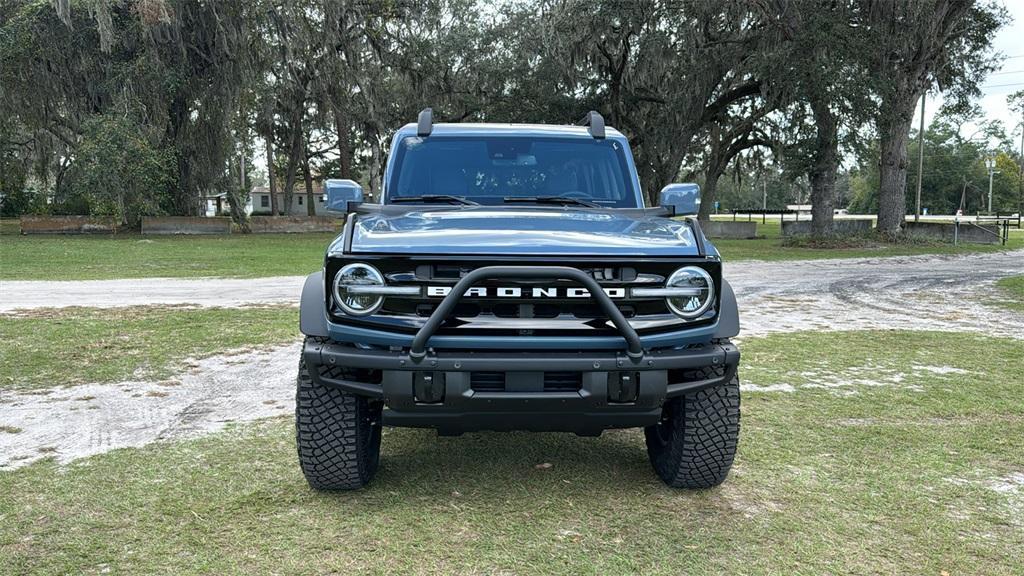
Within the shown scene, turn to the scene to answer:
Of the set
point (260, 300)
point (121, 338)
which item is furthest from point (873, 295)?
point (121, 338)

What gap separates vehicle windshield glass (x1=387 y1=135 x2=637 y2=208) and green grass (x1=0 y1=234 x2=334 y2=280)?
11.3 meters

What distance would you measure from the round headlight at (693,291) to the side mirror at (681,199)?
43.5 inches

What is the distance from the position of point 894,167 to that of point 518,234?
994 inches

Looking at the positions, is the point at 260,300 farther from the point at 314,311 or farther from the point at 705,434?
the point at 705,434

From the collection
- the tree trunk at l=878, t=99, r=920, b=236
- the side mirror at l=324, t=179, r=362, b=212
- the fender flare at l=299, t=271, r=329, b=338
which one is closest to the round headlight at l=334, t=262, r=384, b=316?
the fender flare at l=299, t=271, r=329, b=338

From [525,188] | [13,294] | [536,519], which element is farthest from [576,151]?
[13,294]

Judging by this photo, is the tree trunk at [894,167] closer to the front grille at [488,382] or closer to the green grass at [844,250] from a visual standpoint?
the green grass at [844,250]

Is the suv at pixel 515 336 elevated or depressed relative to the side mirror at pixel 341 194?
depressed

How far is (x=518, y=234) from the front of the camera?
135 inches

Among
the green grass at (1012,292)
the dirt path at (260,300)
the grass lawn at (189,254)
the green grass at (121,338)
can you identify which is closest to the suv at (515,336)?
the dirt path at (260,300)

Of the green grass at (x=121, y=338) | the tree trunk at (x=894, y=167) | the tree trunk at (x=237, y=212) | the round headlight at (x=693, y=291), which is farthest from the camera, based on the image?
the tree trunk at (x=237, y=212)

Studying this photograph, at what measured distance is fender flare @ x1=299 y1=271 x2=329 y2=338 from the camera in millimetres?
3363

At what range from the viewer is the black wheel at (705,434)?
3.65 meters

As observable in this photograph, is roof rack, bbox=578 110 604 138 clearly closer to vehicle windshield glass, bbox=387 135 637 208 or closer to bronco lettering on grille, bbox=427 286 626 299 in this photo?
vehicle windshield glass, bbox=387 135 637 208
